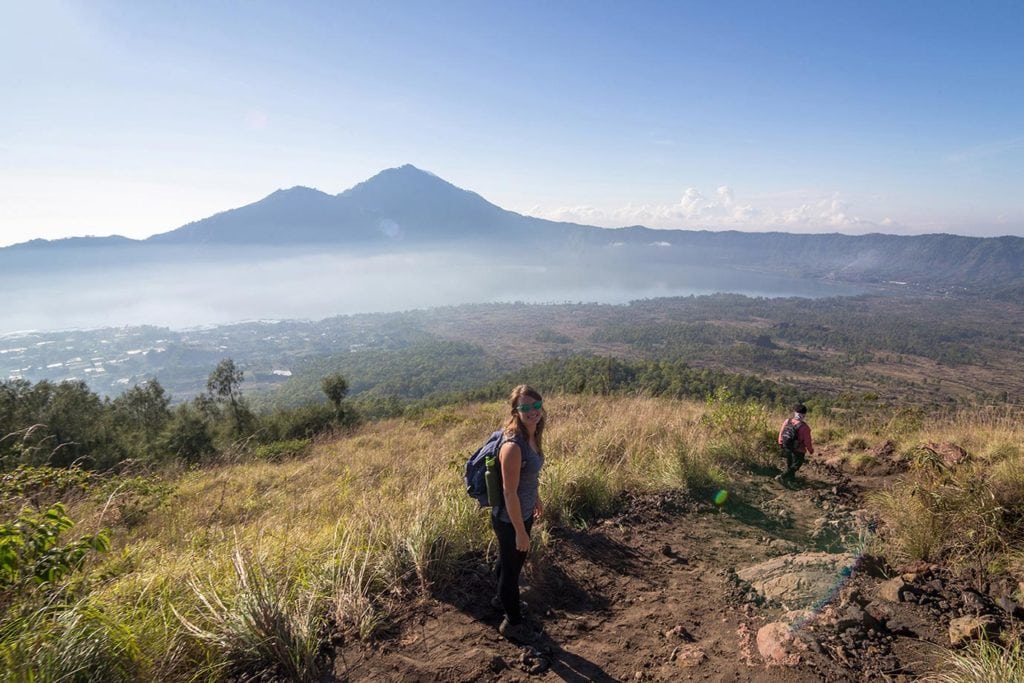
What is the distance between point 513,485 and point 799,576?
2.42 m

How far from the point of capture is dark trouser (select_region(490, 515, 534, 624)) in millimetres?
2680

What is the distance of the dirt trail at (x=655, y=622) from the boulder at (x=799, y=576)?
0.06 metres

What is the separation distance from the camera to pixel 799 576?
3.14 metres

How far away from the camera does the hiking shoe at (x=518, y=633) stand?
104 inches

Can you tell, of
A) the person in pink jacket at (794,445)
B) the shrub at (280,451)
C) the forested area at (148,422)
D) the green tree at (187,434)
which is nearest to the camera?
the person in pink jacket at (794,445)

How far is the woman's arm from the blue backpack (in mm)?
69

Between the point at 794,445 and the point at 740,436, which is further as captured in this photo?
the point at 740,436

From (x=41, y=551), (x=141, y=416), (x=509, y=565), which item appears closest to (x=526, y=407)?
(x=509, y=565)

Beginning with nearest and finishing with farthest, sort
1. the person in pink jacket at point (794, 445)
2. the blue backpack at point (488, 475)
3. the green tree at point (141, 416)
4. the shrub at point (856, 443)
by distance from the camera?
the blue backpack at point (488, 475)
the person in pink jacket at point (794, 445)
the shrub at point (856, 443)
the green tree at point (141, 416)

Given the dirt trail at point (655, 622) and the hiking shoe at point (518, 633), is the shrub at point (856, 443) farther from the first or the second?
the hiking shoe at point (518, 633)

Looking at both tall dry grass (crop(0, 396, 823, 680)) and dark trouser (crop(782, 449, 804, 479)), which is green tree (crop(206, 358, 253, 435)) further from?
dark trouser (crop(782, 449, 804, 479))

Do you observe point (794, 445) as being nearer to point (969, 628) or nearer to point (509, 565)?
point (969, 628)

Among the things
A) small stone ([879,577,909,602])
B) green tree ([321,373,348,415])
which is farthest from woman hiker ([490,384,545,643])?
green tree ([321,373,348,415])

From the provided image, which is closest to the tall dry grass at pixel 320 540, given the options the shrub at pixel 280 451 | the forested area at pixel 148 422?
the shrub at pixel 280 451
